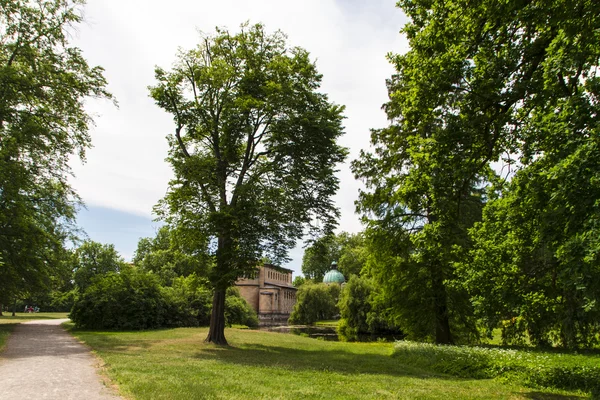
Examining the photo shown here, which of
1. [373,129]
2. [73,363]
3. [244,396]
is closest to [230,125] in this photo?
[373,129]

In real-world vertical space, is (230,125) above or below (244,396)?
above

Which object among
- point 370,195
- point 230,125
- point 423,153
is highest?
point 230,125

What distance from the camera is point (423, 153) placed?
1036cm

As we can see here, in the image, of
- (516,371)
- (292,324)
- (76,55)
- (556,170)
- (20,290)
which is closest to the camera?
(556,170)

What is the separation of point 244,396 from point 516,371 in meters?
8.08

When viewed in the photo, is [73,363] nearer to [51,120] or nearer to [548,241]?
[548,241]

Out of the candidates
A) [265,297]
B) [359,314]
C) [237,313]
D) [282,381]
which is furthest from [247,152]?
[265,297]

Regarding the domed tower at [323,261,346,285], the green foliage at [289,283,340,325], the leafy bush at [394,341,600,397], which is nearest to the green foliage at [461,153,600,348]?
the leafy bush at [394,341,600,397]

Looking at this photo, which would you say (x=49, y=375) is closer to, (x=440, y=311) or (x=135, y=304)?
(x=440, y=311)

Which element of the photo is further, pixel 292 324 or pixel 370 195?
pixel 292 324

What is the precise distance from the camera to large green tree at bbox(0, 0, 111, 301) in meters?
20.1

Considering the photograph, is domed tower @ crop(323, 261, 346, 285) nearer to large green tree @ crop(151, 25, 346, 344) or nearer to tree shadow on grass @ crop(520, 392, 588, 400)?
large green tree @ crop(151, 25, 346, 344)

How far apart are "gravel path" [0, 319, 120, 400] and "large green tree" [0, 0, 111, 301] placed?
851 centimetres

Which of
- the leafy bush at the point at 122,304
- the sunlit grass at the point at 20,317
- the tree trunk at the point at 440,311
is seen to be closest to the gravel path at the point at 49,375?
the leafy bush at the point at 122,304
